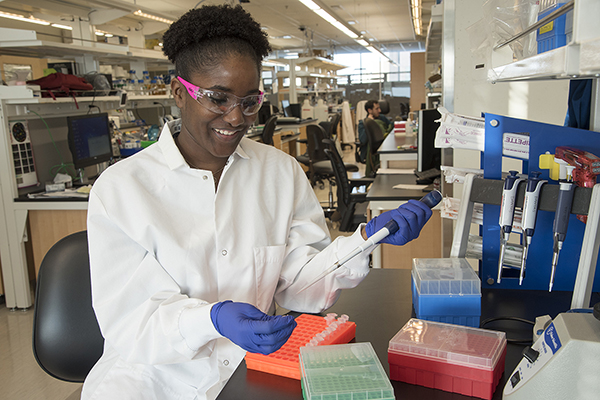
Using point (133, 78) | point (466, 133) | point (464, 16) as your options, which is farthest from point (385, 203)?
point (133, 78)

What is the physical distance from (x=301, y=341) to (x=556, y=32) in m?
0.75

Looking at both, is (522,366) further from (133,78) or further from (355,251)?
(133,78)

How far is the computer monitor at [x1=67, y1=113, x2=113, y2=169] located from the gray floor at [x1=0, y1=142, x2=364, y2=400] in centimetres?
114

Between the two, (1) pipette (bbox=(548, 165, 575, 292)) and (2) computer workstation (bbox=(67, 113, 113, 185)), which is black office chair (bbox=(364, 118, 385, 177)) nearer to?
(2) computer workstation (bbox=(67, 113, 113, 185))

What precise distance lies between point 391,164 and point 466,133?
10.2 feet

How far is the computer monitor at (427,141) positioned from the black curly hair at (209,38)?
2028mm

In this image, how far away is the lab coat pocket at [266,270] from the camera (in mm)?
1315

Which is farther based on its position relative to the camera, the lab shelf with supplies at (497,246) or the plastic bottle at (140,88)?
the plastic bottle at (140,88)

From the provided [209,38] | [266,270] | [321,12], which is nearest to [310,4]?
[321,12]

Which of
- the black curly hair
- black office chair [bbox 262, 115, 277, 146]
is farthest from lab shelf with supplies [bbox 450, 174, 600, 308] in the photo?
black office chair [bbox 262, 115, 277, 146]

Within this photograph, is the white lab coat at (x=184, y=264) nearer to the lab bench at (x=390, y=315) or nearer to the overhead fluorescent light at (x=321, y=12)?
the lab bench at (x=390, y=315)

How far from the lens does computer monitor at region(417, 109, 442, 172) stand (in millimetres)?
3098

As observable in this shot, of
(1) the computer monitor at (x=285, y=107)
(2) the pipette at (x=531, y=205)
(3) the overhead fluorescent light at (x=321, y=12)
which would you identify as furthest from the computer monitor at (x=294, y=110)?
(2) the pipette at (x=531, y=205)

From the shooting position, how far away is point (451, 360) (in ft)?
2.85
